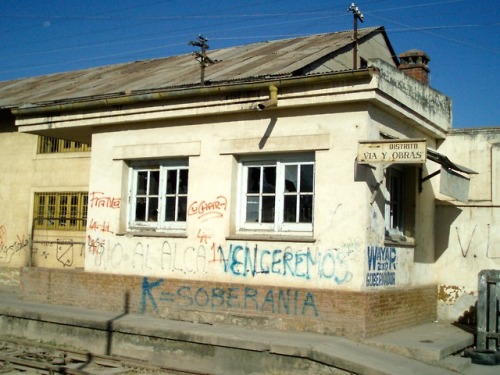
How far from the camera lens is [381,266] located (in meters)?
10.4

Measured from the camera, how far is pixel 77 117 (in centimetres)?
1305

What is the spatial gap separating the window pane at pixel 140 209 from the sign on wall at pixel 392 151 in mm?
4771

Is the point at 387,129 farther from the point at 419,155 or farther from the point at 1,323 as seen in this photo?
the point at 1,323

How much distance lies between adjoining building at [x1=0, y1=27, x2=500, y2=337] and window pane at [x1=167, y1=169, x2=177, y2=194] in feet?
0.07

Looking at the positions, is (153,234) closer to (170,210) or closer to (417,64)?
(170,210)

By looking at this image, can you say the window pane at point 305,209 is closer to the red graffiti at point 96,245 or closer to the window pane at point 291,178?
the window pane at point 291,178

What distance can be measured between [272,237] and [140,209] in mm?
3224

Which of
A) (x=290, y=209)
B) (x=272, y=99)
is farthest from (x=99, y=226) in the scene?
(x=272, y=99)

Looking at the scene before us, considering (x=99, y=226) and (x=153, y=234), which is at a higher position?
(x=99, y=226)

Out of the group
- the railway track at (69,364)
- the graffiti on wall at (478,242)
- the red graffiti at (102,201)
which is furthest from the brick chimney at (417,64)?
the railway track at (69,364)

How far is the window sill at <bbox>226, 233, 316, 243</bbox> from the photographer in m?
10.3

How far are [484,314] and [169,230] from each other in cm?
578

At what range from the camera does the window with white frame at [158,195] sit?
39.3ft

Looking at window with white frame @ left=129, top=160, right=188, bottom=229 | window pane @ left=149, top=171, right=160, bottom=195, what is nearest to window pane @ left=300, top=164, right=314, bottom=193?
window with white frame @ left=129, top=160, right=188, bottom=229
